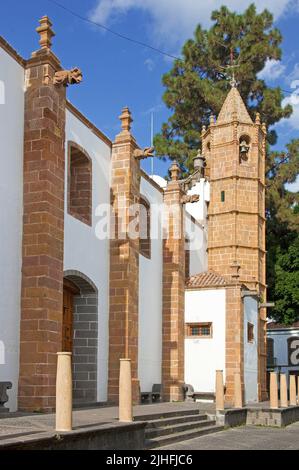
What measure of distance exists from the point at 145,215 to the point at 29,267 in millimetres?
8056

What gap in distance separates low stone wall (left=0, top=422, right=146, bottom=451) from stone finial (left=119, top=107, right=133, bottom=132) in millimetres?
9711

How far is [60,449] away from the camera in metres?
7.70

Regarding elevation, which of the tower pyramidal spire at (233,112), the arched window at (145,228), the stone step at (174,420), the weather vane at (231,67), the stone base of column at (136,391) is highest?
the weather vane at (231,67)

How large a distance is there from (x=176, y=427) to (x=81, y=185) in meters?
6.21

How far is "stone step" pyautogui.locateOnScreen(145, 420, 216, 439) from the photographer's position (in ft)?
38.4

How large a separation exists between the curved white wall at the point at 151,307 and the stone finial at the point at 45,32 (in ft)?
23.3

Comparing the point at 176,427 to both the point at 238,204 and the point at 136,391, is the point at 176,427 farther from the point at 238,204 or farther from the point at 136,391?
the point at 238,204

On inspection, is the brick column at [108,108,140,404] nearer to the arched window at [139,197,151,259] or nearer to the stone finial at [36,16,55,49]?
the arched window at [139,197,151,259]

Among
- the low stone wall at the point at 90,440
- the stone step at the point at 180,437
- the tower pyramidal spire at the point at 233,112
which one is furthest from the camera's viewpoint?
the tower pyramidal spire at the point at 233,112

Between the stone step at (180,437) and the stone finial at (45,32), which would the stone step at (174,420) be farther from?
the stone finial at (45,32)

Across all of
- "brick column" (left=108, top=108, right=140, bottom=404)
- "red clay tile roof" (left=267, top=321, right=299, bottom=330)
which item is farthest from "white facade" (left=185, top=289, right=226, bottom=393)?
"red clay tile roof" (left=267, top=321, right=299, bottom=330)

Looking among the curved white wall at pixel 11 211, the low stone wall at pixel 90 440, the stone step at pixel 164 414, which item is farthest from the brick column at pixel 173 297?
the low stone wall at pixel 90 440

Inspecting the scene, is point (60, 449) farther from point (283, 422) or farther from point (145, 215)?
point (145, 215)

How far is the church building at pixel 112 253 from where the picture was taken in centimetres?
1263
